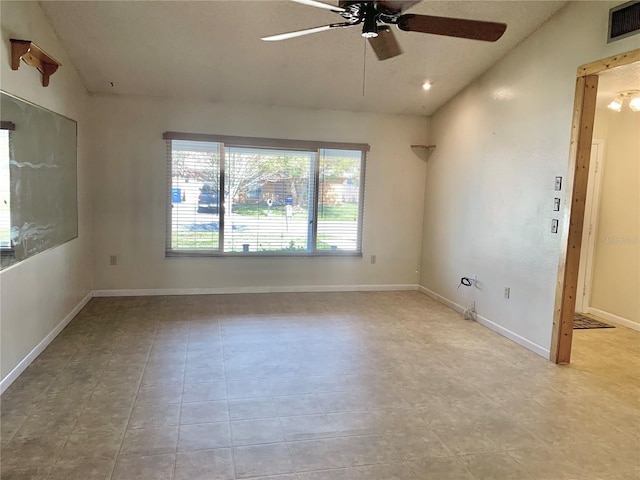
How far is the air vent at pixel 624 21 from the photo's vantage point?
116 inches

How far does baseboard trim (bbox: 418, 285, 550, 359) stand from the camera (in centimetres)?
380

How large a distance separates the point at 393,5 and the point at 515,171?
2.44 metres

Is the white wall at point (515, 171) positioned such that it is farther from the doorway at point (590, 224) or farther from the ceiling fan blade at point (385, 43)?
the ceiling fan blade at point (385, 43)

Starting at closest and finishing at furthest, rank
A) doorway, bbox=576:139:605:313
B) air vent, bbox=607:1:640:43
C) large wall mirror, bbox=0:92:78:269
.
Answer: large wall mirror, bbox=0:92:78:269, air vent, bbox=607:1:640:43, doorway, bbox=576:139:605:313

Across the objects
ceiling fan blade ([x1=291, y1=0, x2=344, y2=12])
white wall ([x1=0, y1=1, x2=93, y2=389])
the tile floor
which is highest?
ceiling fan blade ([x1=291, y1=0, x2=344, y2=12])

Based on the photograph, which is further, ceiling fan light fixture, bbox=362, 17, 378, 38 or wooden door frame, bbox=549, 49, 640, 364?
wooden door frame, bbox=549, 49, 640, 364

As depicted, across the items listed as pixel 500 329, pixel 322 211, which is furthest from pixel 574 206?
pixel 322 211

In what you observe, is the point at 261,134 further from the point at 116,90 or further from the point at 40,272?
the point at 40,272

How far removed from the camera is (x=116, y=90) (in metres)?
4.94

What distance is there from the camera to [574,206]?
3.44 m

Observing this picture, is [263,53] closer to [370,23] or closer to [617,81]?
[370,23]

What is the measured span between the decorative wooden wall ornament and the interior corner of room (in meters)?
0.07

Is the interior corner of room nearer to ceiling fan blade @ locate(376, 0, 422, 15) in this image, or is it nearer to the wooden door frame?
the wooden door frame

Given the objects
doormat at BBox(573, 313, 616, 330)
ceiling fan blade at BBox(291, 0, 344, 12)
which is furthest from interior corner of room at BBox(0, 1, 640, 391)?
ceiling fan blade at BBox(291, 0, 344, 12)
